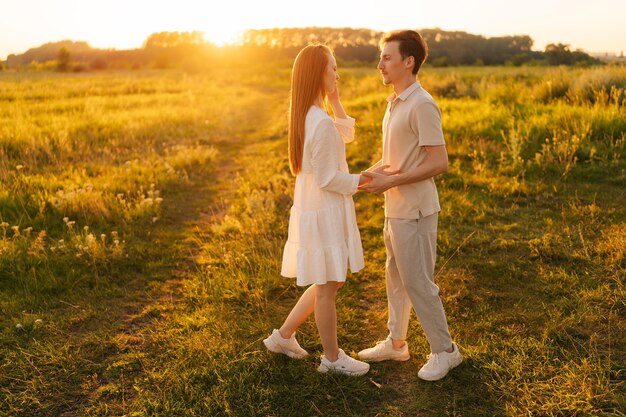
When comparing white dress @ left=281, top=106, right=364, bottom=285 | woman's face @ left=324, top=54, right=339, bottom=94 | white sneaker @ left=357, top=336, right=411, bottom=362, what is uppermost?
woman's face @ left=324, top=54, right=339, bottom=94

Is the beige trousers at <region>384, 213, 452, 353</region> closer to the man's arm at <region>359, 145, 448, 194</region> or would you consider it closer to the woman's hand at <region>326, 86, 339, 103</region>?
the man's arm at <region>359, 145, 448, 194</region>

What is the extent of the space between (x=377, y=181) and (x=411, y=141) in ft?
1.19

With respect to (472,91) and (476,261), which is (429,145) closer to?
(476,261)

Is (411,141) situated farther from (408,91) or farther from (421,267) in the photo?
(421,267)

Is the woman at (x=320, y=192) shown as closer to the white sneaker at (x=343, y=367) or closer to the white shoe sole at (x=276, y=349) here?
the white sneaker at (x=343, y=367)

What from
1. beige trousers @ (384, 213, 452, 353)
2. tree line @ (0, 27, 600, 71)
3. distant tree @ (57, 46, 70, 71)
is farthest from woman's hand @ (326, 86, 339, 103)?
distant tree @ (57, 46, 70, 71)

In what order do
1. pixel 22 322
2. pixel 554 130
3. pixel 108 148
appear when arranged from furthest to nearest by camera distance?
pixel 108 148
pixel 554 130
pixel 22 322

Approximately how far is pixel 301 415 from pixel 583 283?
10.8ft

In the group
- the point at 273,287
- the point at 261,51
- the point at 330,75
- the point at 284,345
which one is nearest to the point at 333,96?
the point at 330,75

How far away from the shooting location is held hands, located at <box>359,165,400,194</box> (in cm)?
347

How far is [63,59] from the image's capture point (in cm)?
6494

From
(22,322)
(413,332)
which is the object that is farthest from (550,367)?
(22,322)

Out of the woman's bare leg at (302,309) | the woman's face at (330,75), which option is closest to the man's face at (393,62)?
the woman's face at (330,75)

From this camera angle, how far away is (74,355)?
4.33 m
